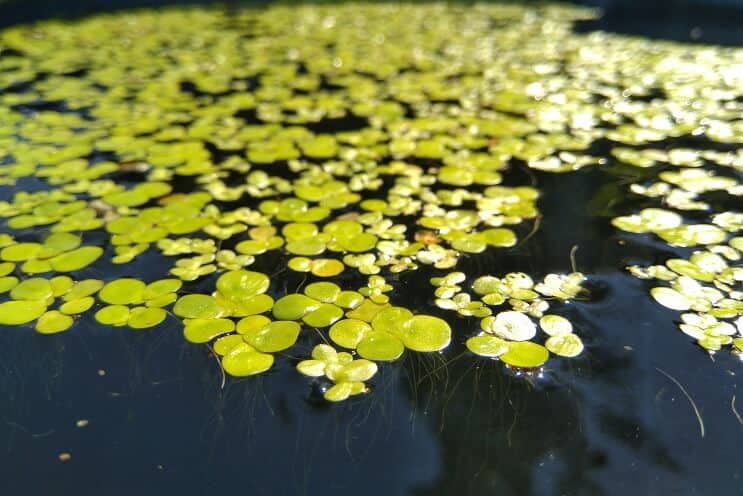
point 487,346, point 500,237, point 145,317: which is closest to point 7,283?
point 145,317

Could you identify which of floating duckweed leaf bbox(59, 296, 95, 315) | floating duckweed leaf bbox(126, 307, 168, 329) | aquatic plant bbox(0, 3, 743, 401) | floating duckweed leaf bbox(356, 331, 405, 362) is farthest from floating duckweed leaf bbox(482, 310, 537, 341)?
floating duckweed leaf bbox(59, 296, 95, 315)

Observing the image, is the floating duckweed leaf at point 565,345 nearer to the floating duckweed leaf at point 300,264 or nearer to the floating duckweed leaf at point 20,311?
the floating duckweed leaf at point 300,264

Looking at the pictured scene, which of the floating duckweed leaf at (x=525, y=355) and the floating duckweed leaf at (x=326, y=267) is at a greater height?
the floating duckweed leaf at (x=525, y=355)

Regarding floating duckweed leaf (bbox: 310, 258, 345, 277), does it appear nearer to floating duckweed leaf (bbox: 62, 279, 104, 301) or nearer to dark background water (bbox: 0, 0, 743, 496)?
dark background water (bbox: 0, 0, 743, 496)

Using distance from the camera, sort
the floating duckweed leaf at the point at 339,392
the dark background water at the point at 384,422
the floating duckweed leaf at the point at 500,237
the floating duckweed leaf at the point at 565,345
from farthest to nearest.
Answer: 1. the floating duckweed leaf at the point at 500,237
2. the floating duckweed leaf at the point at 565,345
3. the floating duckweed leaf at the point at 339,392
4. the dark background water at the point at 384,422

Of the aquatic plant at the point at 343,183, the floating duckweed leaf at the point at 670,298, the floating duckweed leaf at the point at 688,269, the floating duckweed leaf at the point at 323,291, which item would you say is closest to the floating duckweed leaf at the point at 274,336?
the aquatic plant at the point at 343,183
